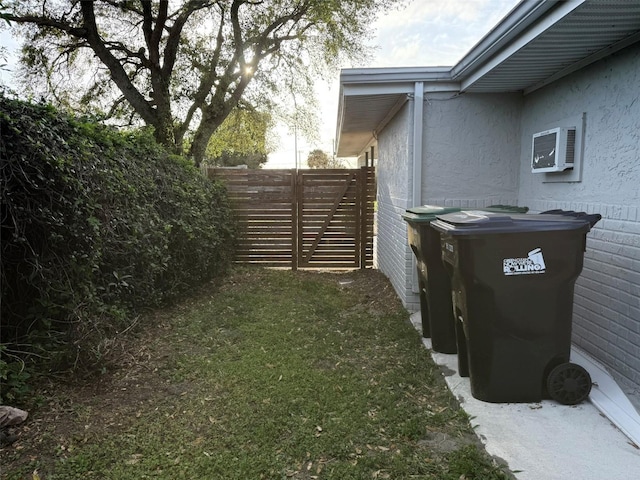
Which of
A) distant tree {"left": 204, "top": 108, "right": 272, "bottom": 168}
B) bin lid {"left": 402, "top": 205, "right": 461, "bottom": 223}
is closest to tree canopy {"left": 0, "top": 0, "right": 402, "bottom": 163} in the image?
distant tree {"left": 204, "top": 108, "right": 272, "bottom": 168}

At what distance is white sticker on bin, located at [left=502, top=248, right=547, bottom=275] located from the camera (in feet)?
9.53

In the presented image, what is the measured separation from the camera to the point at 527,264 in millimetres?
2912

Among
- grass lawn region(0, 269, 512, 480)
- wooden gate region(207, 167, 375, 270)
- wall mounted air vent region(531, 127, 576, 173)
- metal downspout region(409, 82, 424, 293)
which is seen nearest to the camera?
grass lawn region(0, 269, 512, 480)

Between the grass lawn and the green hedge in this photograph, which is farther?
the green hedge

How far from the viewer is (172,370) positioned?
3.84 metres

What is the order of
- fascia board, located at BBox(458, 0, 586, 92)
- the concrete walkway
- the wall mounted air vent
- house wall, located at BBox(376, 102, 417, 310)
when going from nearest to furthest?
1. the concrete walkway
2. fascia board, located at BBox(458, 0, 586, 92)
3. the wall mounted air vent
4. house wall, located at BBox(376, 102, 417, 310)

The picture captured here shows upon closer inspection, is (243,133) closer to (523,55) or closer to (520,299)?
(523,55)

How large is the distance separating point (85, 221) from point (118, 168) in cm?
107

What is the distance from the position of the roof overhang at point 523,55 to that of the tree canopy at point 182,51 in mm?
6373

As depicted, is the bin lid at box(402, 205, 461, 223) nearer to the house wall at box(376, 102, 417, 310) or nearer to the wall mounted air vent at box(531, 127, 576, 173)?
the wall mounted air vent at box(531, 127, 576, 173)

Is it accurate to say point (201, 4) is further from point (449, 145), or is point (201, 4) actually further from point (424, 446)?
point (424, 446)

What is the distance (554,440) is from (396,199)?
4.32m

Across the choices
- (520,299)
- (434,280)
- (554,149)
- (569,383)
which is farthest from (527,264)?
(554,149)

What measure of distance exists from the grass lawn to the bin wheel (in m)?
0.69
